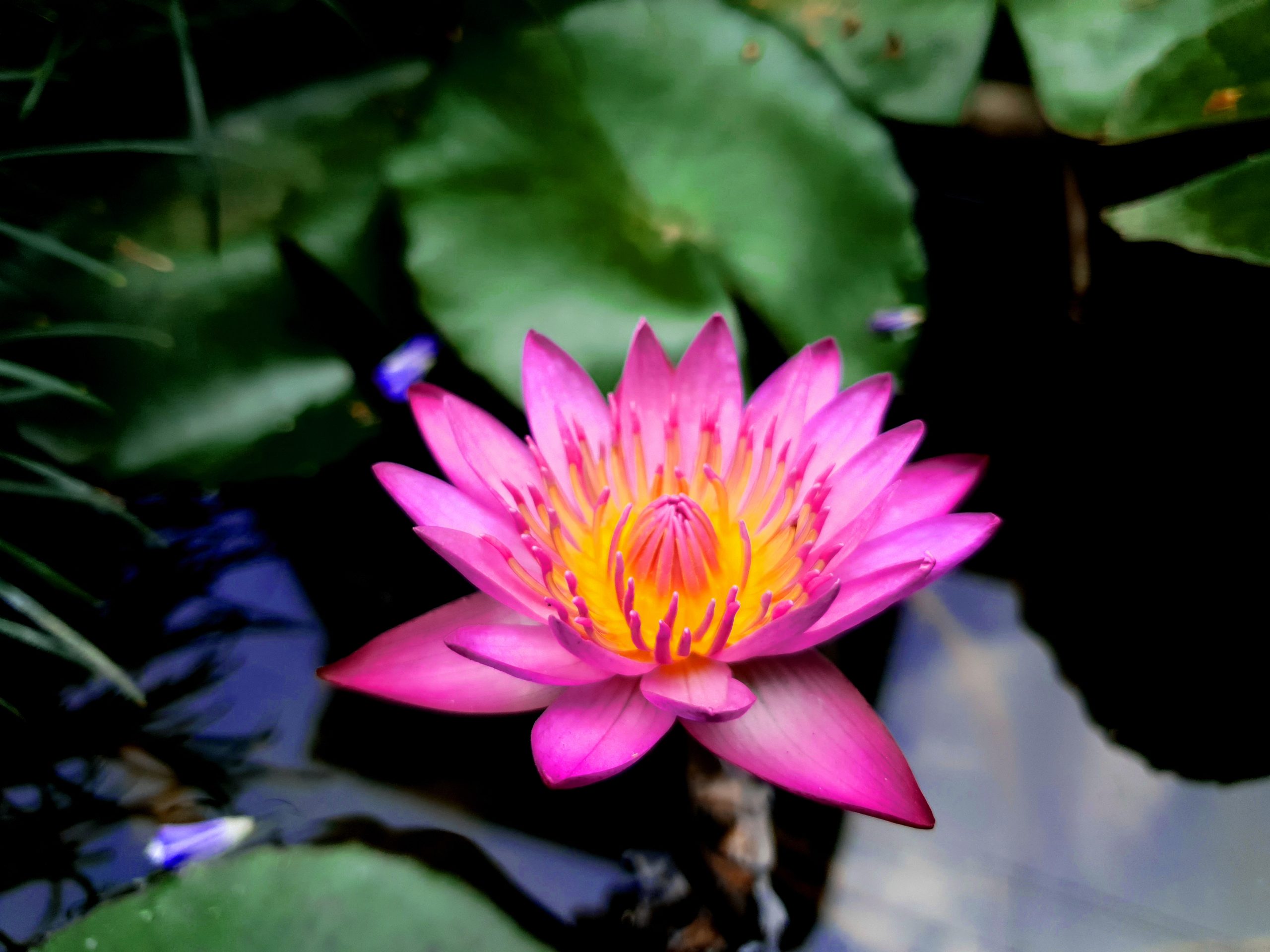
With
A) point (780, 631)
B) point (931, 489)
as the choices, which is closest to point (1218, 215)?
point (931, 489)

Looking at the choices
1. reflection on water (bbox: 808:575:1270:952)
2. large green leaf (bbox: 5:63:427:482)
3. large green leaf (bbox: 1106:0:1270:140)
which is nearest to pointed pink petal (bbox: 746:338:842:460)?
reflection on water (bbox: 808:575:1270:952)

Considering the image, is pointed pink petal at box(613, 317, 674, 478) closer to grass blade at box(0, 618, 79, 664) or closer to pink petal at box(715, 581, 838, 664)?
pink petal at box(715, 581, 838, 664)

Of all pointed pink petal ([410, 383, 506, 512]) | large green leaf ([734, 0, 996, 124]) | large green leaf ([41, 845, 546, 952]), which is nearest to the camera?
large green leaf ([41, 845, 546, 952])

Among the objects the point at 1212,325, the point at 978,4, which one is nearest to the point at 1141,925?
the point at 1212,325

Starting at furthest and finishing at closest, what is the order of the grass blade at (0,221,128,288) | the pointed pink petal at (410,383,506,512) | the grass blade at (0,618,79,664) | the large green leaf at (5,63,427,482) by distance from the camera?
1. the large green leaf at (5,63,427,482)
2. the grass blade at (0,221,128,288)
3. the grass blade at (0,618,79,664)
4. the pointed pink petal at (410,383,506,512)

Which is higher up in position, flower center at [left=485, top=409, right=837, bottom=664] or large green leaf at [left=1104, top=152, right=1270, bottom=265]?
flower center at [left=485, top=409, right=837, bottom=664]

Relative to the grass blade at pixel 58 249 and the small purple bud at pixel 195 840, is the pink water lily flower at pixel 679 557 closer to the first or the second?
the small purple bud at pixel 195 840

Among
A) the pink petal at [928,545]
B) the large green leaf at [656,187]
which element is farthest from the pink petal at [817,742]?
the large green leaf at [656,187]
